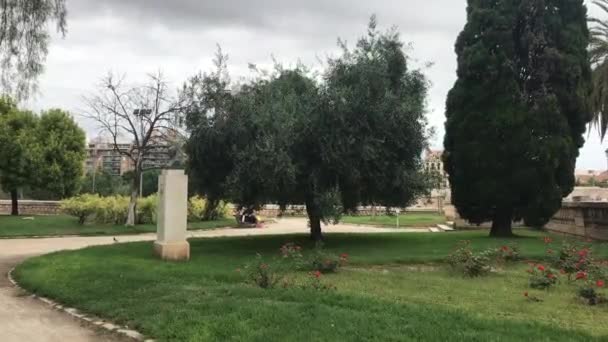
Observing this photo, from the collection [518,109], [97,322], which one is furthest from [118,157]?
[97,322]

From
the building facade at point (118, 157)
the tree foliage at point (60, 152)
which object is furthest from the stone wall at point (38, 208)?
the building facade at point (118, 157)

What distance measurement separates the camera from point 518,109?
19000mm

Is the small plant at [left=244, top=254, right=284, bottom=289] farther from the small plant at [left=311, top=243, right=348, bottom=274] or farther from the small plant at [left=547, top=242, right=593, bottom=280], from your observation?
the small plant at [left=547, top=242, right=593, bottom=280]

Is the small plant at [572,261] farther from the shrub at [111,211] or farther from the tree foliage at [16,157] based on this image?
the tree foliage at [16,157]

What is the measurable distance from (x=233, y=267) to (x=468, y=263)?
481 cm

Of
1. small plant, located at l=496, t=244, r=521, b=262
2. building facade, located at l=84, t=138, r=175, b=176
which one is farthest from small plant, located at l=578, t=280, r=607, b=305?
building facade, located at l=84, t=138, r=175, b=176

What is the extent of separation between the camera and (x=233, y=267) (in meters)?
12.2

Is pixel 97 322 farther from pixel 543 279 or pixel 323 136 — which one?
pixel 323 136

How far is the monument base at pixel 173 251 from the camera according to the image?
13.8 metres

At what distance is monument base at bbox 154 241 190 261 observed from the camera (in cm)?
1381

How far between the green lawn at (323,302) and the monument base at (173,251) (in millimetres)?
350

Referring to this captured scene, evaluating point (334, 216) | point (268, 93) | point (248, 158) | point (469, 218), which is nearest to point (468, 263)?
point (334, 216)

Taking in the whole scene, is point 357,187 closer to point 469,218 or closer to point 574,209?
point 469,218

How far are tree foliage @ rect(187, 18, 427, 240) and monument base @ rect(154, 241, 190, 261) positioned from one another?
2.31 m
